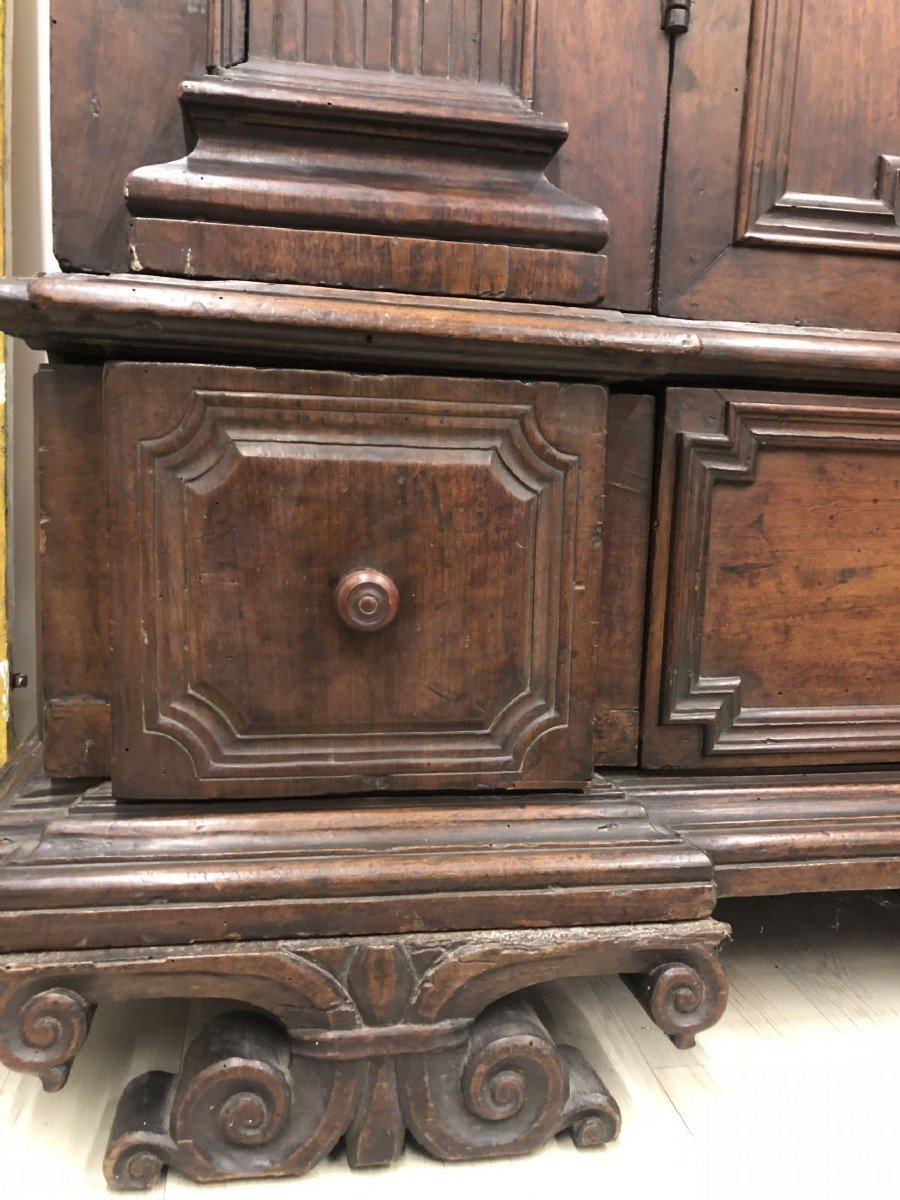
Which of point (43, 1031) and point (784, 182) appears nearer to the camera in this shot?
point (43, 1031)

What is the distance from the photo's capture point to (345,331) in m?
0.63

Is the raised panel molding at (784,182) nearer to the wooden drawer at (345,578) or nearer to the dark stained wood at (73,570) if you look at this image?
the wooden drawer at (345,578)

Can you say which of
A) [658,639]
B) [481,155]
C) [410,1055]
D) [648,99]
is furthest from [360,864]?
[648,99]

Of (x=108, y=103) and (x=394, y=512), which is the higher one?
(x=108, y=103)

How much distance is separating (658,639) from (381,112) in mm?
507

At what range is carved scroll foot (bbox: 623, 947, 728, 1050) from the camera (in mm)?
685

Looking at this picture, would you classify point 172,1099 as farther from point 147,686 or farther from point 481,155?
point 481,155

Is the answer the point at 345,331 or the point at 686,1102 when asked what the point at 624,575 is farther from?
the point at 686,1102

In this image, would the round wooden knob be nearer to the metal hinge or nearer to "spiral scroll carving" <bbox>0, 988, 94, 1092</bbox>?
"spiral scroll carving" <bbox>0, 988, 94, 1092</bbox>

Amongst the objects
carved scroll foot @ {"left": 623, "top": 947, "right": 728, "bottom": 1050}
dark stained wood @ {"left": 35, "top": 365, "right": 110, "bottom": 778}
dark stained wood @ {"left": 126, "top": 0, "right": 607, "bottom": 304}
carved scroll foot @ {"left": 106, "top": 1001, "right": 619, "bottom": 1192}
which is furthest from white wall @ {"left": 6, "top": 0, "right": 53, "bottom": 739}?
carved scroll foot @ {"left": 623, "top": 947, "right": 728, "bottom": 1050}

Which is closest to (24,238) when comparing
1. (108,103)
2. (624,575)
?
(108,103)

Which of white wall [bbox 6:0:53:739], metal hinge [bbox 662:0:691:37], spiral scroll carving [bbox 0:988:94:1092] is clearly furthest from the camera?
white wall [bbox 6:0:53:739]

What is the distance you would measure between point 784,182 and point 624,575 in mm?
393

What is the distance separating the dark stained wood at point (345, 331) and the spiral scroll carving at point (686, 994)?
492 mm
